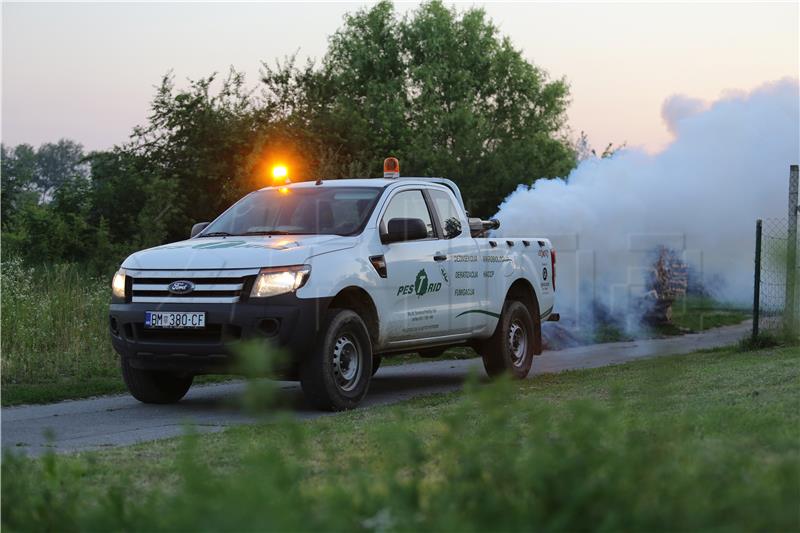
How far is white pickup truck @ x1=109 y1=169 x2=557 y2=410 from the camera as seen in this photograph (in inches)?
394

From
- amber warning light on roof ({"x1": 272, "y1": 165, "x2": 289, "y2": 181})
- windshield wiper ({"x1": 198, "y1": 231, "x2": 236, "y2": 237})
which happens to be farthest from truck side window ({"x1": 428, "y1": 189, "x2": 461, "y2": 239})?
windshield wiper ({"x1": 198, "y1": 231, "x2": 236, "y2": 237})

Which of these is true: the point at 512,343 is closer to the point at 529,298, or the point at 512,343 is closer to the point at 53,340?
the point at 529,298

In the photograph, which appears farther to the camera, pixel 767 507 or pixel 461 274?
pixel 461 274

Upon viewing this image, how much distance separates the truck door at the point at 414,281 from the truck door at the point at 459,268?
0.35 feet

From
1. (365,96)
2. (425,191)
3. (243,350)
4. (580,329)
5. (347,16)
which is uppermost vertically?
(347,16)

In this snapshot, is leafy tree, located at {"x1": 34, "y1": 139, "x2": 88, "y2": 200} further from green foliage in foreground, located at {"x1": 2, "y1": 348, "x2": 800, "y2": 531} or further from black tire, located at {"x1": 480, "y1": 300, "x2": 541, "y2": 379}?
green foliage in foreground, located at {"x1": 2, "y1": 348, "x2": 800, "y2": 531}

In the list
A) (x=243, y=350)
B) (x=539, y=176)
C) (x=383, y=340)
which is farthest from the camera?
(x=539, y=176)

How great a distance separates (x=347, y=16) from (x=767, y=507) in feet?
187

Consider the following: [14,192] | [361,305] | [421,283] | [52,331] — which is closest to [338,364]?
[361,305]

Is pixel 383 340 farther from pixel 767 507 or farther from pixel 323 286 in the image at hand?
pixel 767 507

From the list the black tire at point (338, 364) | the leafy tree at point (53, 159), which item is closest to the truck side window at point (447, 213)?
the black tire at point (338, 364)

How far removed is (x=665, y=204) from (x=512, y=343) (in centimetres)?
1055

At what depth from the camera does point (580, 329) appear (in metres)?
21.6

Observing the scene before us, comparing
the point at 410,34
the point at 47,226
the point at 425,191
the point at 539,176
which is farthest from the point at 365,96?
the point at 425,191
